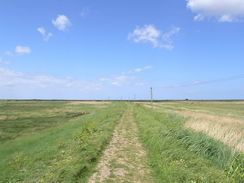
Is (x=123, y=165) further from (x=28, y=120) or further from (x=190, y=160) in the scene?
(x=28, y=120)

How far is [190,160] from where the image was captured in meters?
7.16

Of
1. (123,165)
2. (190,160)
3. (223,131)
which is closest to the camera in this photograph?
(123,165)

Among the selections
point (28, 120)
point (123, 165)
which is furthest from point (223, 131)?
point (28, 120)

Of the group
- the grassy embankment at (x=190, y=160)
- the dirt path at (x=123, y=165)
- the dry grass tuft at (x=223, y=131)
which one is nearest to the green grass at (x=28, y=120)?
the dirt path at (x=123, y=165)

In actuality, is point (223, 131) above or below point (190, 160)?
above

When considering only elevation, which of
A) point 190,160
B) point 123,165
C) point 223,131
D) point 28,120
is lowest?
point 28,120

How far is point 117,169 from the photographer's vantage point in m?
6.57

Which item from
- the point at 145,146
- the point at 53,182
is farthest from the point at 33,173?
the point at 145,146

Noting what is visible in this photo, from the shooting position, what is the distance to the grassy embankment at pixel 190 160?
5.62m

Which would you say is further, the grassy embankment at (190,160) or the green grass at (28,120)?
the green grass at (28,120)

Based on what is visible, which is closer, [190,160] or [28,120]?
[190,160]

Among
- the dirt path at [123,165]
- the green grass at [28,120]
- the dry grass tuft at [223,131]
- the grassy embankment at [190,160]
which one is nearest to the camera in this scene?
the grassy embankment at [190,160]

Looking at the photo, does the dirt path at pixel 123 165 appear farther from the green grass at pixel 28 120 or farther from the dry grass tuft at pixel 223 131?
the green grass at pixel 28 120

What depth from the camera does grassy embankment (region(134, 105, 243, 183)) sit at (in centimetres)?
562
